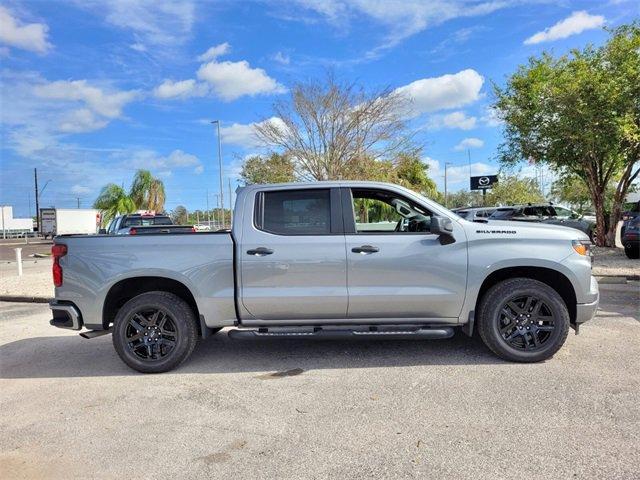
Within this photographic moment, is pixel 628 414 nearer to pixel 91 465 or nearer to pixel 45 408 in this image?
pixel 91 465

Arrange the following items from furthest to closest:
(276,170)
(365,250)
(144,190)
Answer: (144,190) → (276,170) → (365,250)

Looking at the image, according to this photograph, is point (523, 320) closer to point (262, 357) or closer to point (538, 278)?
point (538, 278)

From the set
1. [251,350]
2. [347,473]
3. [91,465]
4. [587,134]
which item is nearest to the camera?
[347,473]

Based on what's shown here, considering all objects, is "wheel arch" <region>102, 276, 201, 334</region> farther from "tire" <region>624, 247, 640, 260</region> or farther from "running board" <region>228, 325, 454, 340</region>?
"tire" <region>624, 247, 640, 260</region>

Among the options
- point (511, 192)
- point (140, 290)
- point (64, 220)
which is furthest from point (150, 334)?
point (511, 192)

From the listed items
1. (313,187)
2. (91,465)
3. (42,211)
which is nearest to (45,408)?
(91,465)

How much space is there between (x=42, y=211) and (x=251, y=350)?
152 feet

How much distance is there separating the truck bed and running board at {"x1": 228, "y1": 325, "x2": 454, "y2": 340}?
32cm

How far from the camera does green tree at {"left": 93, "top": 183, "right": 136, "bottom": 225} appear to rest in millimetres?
38594

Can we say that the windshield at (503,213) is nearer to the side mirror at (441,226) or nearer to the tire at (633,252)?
the tire at (633,252)

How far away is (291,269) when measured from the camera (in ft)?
16.3

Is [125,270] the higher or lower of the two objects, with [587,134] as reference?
lower

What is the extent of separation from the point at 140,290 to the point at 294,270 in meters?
1.69

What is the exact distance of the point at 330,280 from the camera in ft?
16.3
